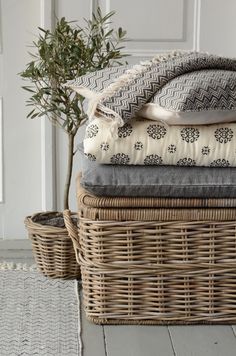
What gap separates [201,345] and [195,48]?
137cm

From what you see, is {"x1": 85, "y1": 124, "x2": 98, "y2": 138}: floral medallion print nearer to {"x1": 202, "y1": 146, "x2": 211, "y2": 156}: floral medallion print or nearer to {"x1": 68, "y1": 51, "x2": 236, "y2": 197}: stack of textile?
{"x1": 68, "y1": 51, "x2": 236, "y2": 197}: stack of textile

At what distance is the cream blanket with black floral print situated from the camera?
6.88 ft

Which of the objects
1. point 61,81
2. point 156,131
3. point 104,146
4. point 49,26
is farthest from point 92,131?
point 49,26

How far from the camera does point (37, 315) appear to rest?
2.30 m

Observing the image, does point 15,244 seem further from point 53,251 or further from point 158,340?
point 158,340

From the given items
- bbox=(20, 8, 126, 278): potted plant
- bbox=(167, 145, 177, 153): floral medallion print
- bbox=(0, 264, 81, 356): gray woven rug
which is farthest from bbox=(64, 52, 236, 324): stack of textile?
bbox=(20, 8, 126, 278): potted plant

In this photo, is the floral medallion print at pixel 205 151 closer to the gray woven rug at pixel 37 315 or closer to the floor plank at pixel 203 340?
the floor plank at pixel 203 340

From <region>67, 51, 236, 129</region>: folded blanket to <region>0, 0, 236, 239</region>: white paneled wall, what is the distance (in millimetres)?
816

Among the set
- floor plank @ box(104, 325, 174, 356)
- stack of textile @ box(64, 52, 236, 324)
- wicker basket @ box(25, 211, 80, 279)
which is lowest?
floor plank @ box(104, 325, 174, 356)

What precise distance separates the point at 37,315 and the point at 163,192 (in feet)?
1.81

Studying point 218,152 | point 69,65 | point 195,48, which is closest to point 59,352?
point 218,152

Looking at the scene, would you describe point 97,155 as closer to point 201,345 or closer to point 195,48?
point 201,345

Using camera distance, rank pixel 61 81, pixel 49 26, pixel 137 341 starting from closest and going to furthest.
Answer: pixel 137 341
pixel 61 81
pixel 49 26

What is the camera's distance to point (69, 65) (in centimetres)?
252
